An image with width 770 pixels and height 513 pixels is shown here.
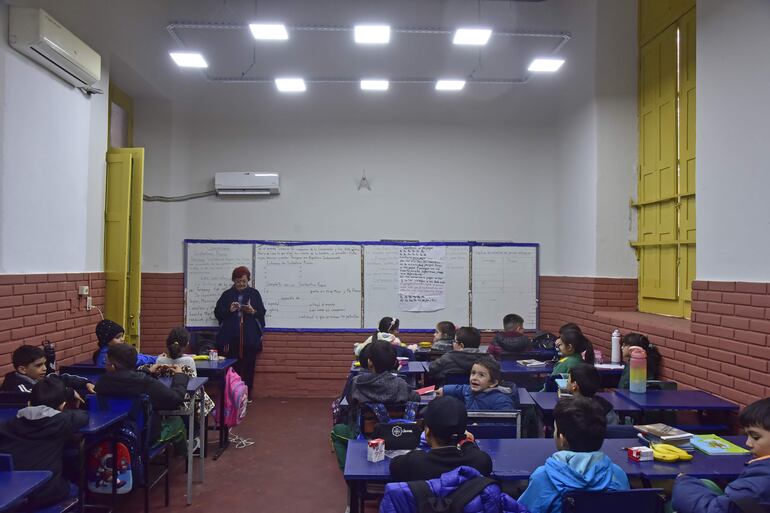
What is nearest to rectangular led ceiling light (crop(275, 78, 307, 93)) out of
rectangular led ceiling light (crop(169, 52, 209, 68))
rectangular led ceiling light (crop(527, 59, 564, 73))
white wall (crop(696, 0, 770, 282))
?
rectangular led ceiling light (crop(169, 52, 209, 68))

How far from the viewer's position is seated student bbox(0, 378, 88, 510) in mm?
2889

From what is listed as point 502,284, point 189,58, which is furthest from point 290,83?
point 502,284

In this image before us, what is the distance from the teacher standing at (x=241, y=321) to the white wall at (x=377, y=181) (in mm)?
841

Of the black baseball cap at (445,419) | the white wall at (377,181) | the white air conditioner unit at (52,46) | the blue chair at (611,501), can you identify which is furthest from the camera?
the white wall at (377,181)

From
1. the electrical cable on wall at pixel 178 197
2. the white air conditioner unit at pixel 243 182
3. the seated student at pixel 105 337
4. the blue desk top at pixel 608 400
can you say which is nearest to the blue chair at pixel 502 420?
the blue desk top at pixel 608 400

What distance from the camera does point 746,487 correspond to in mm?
2051

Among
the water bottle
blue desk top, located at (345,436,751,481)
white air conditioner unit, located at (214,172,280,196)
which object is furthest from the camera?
white air conditioner unit, located at (214,172,280,196)

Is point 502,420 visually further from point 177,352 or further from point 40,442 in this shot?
point 177,352

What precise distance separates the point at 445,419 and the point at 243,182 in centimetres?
590

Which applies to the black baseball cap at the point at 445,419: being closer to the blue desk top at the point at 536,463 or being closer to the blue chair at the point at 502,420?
the blue desk top at the point at 536,463

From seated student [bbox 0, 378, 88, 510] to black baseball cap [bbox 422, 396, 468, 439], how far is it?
205cm

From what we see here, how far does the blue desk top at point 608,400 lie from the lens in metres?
3.59

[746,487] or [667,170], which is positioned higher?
[667,170]

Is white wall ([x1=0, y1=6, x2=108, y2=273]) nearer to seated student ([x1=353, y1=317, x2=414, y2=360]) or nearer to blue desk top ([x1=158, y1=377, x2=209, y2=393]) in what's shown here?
blue desk top ([x1=158, y1=377, x2=209, y2=393])
